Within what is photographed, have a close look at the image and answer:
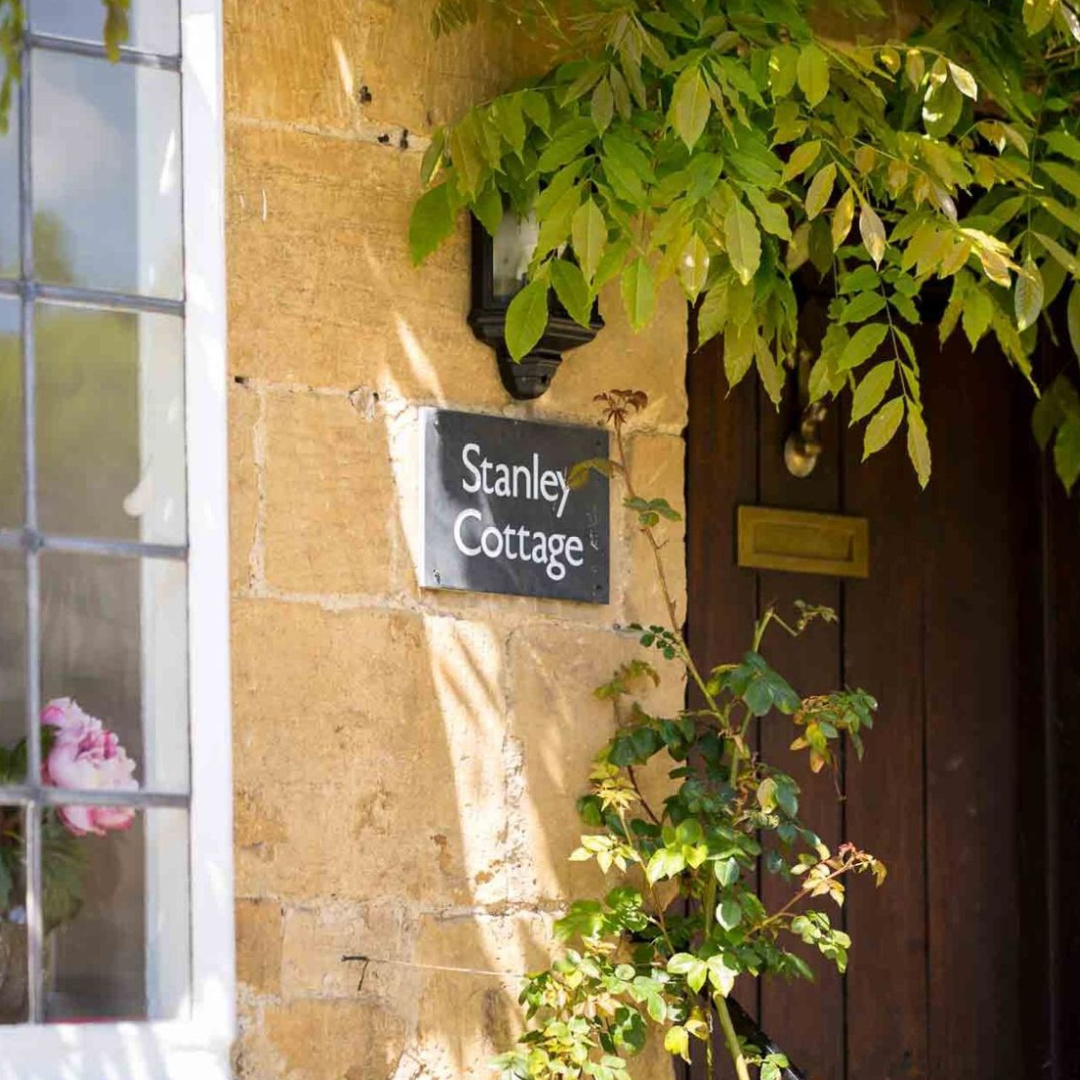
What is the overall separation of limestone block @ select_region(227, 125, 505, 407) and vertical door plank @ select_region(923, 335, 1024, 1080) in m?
1.28

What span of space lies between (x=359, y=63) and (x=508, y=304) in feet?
1.55

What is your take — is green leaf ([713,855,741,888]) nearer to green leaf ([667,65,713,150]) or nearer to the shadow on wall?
the shadow on wall

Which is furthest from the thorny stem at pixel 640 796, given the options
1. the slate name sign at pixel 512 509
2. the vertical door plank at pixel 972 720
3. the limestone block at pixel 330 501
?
the vertical door plank at pixel 972 720

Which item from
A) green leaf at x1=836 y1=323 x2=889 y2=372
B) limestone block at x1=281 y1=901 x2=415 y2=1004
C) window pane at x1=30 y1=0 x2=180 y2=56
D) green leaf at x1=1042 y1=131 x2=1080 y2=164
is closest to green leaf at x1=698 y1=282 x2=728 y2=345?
green leaf at x1=836 y1=323 x2=889 y2=372

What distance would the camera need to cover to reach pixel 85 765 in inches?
139

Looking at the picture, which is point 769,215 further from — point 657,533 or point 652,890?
point 652,890

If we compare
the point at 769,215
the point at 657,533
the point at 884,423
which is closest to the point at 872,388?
the point at 884,423

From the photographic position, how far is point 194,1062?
3492 millimetres

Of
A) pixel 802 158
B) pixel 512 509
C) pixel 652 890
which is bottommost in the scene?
pixel 652 890

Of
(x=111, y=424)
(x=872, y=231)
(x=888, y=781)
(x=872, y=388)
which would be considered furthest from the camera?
(x=888, y=781)

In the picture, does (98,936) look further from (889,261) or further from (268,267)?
(889,261)

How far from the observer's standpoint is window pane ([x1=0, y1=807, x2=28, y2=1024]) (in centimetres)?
341

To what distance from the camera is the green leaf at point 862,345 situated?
392 centimetres

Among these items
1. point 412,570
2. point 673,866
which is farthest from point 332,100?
point 673,866
